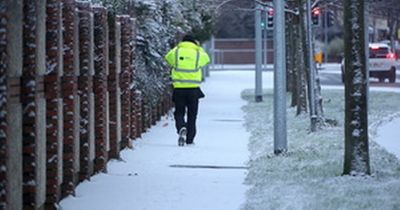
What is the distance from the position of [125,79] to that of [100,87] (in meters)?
2.27

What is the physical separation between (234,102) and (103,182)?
60.5 ft

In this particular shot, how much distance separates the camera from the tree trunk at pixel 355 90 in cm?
1009

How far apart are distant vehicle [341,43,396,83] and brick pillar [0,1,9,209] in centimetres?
3350

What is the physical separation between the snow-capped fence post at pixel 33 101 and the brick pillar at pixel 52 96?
44 centimetres

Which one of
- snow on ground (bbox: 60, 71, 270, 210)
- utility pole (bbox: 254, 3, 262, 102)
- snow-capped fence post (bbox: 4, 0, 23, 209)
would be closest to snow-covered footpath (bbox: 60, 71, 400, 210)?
snow on ground (bbox: 60, 71, 270, 210)

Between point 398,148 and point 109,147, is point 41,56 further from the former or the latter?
point 398,148

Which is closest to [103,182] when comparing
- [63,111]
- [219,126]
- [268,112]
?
[63,111]

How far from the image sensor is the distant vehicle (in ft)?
129

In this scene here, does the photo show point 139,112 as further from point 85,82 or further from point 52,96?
point 52,96

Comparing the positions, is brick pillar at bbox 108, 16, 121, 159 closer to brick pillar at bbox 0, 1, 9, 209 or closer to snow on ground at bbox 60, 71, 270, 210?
snow on ground at bbox 60, 71, 270, 210

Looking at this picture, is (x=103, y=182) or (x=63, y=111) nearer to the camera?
(x=63, y=111)

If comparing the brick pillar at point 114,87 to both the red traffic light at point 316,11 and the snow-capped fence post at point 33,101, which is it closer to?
the snow-capped fence post at point 33,101

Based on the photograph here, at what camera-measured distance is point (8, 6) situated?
6.60 metres

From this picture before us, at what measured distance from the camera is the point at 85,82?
33.1 feet
